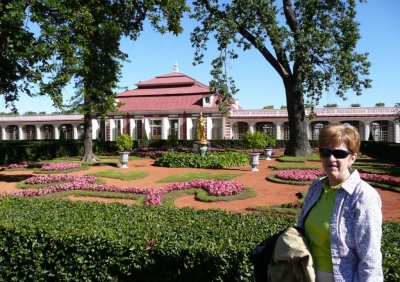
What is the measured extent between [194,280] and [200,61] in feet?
67.9

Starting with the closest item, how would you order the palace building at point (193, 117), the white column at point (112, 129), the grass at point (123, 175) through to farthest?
the grass at point (123, 175) < the palace building at point (193, 117) < the white column at point (112, 129)

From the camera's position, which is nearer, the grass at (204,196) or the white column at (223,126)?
the grass at (204,196)

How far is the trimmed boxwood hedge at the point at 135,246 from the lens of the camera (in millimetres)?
3847

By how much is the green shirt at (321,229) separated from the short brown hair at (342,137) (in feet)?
0.97

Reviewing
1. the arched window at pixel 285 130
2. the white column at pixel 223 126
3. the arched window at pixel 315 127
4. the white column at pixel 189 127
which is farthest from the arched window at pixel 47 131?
the arched window at pixel 315 127

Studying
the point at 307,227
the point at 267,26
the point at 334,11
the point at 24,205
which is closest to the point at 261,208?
the point at 24,205

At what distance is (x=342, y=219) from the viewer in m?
2.42

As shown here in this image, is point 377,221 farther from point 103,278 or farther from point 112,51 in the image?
point 112,51

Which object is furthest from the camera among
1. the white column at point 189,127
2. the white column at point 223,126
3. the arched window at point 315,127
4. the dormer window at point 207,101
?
the arched window at point 315,127

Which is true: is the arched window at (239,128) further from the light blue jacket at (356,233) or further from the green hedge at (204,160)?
the light blue jacket at (356,233)

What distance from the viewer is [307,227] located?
2645 millimetres

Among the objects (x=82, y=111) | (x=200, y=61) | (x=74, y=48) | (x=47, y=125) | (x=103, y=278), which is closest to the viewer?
(x=103, y=278)

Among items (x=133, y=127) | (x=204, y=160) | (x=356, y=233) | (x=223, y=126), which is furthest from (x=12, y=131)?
(x=356, y=233)

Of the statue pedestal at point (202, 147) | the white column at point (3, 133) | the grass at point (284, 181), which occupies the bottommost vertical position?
Result: the grass at point (284, 181)
